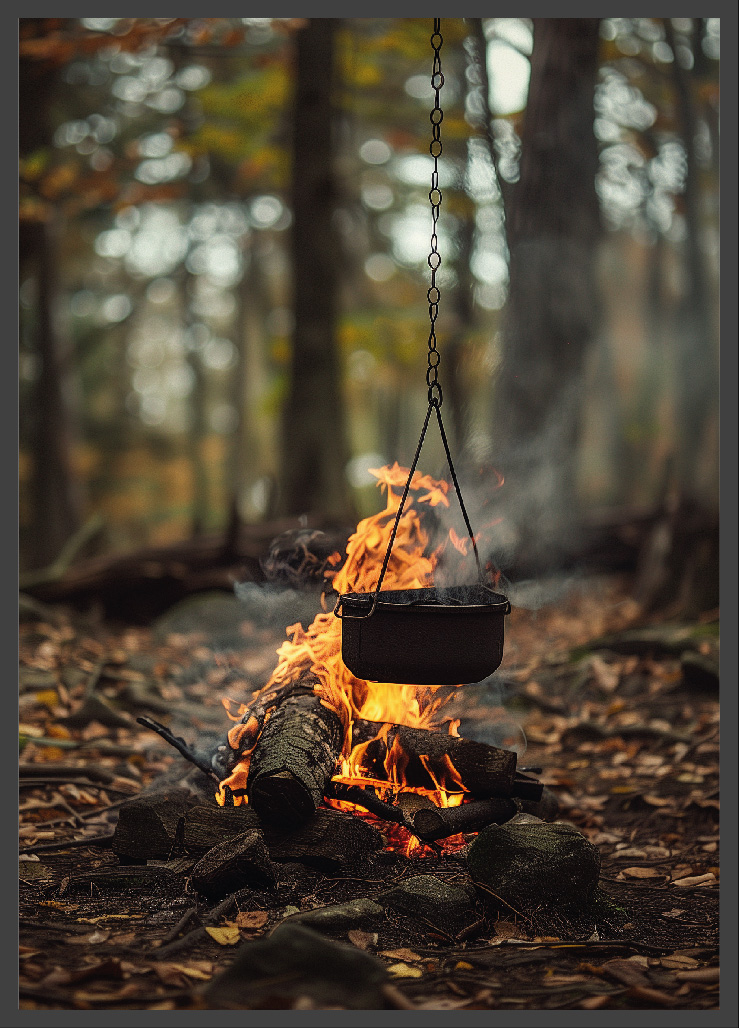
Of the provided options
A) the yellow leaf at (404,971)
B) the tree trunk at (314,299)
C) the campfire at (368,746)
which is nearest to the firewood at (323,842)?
the campfire at (368,746)

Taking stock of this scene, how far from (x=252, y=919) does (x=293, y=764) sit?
0.65 meters

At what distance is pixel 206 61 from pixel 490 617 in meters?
15.3

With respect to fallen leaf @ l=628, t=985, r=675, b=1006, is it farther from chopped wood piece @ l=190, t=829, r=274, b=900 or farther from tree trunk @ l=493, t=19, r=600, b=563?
tree trunk @ l=493, t=19, r=600, b=563

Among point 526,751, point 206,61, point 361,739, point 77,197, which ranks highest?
point 206,61

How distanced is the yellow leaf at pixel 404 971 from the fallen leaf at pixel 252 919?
23.1 inches

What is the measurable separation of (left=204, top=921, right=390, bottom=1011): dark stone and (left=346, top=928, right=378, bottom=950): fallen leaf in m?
0.33

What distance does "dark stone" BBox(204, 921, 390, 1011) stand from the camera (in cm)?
302

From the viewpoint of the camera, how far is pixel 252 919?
358 centimetres

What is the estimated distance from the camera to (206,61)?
16.0 metres

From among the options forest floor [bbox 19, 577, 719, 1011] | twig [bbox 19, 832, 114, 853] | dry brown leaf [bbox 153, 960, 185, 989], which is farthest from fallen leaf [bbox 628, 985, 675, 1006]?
twig [bbox 19, 832, 114, 853]

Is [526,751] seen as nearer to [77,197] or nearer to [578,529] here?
[578,529]

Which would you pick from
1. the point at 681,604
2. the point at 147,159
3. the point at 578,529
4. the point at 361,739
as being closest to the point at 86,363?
the point at 147,159

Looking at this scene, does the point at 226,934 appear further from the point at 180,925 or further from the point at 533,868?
the point at 533,868

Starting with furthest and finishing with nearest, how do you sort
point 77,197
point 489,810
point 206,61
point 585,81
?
1. point 206,61
2. point 77,197
3. point 585,81
4. point 489,810
